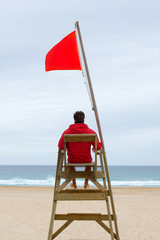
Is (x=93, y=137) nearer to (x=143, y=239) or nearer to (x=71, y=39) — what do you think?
(x=71, y=39)

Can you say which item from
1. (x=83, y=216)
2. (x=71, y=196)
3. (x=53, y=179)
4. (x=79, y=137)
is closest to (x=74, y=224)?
(x=83, y=216)

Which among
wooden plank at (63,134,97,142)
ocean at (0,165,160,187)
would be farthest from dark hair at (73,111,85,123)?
ocean at (0,165,160,187)

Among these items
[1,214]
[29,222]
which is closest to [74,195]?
[29,222]

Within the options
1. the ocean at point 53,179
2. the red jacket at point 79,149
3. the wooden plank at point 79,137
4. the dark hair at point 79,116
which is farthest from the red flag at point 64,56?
the ocean at point 53,179

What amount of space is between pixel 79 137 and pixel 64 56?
1.38m

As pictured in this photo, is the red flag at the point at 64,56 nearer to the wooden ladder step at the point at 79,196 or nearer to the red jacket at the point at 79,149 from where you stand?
the red jacket at the point at 79,149

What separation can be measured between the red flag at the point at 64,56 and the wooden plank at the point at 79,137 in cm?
120

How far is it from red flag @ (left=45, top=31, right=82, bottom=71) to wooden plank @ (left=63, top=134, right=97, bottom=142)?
47.1 inches

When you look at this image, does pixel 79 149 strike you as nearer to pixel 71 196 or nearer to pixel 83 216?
pixel 71 196

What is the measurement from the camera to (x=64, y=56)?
216 inches

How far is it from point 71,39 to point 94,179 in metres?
2.09

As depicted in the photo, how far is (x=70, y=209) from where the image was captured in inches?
479

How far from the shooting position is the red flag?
17.9ft

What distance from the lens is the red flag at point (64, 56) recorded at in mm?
5469
